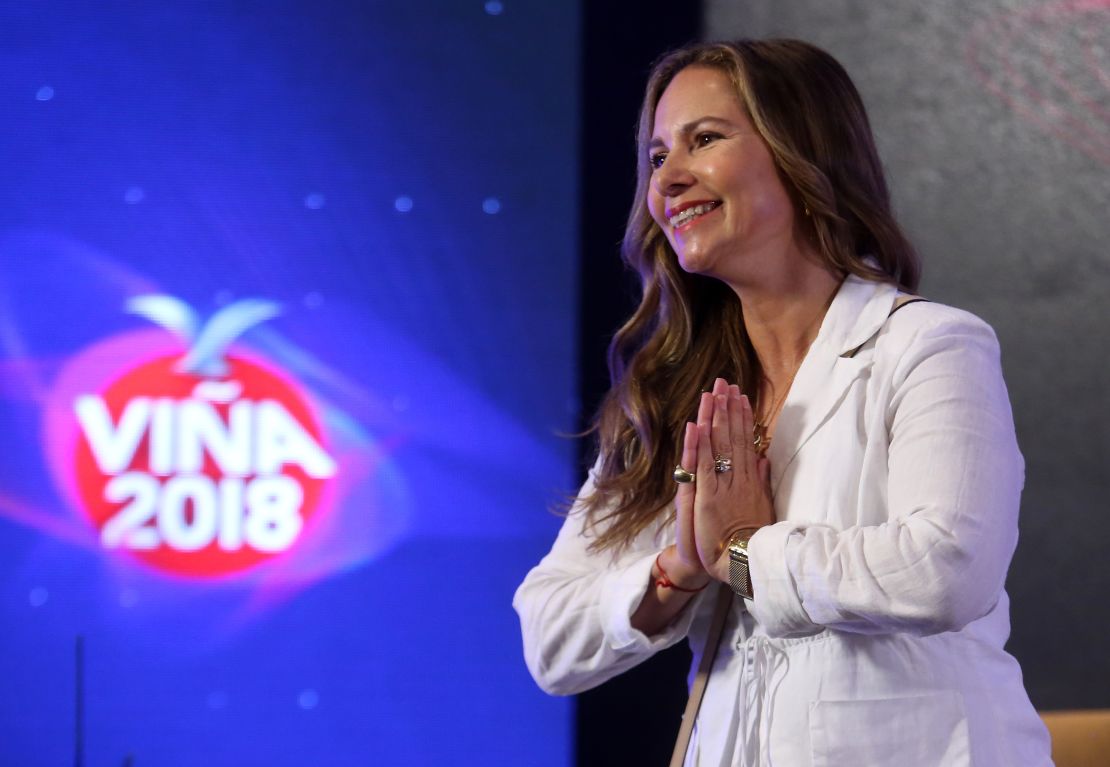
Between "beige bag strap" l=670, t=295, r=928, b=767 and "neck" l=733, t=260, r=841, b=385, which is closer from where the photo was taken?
"beige bag strap" l=670, t=295, r=928, b=767

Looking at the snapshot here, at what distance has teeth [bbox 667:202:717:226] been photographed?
5.75 ft

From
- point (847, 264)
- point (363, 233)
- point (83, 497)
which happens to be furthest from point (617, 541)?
point (83, 497)

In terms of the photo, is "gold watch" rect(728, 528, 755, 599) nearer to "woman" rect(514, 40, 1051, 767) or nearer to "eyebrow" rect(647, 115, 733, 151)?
"woman" rect(514, 40, 1051, 767)

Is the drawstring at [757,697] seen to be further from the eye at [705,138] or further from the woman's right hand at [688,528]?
the eye at [705,138]

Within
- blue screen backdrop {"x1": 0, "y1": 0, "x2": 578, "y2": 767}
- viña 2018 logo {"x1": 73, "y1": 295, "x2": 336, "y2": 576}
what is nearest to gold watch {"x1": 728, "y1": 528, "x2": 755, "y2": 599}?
blue screen backdrop {"x1": 0, "y1": 0, "x2": 578, "y2": 767}

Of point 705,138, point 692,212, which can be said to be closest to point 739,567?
point 692,212

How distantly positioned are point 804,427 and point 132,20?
2.34 metres

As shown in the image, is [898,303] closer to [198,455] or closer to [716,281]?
[716,281]

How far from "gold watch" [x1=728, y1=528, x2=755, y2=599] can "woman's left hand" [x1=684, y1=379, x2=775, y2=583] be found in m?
0.01

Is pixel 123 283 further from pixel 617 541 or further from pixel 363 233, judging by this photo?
pixel 617 541

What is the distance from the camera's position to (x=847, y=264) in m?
1.74

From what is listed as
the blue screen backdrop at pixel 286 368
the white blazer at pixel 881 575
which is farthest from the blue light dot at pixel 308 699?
the white blazer at pixel 881 575

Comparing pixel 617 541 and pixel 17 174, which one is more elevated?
pixel 17 174

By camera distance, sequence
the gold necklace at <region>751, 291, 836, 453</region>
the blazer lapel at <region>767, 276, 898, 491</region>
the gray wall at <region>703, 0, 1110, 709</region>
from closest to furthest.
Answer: the blazer lapel at <region>767, 276, 898, 491</region> → the gold necklace at <region>751, 291, 836, 453</region> → the gray wall at <region>703, 0, 1110, 709</region>
